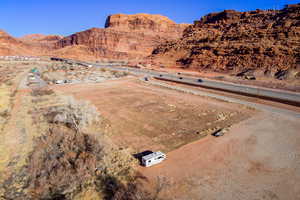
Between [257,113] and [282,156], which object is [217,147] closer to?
[282,156]

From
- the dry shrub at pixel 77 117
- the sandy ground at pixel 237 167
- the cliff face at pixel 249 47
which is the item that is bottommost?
the sandy ground at pixel 237 167

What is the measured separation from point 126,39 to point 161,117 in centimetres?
11150

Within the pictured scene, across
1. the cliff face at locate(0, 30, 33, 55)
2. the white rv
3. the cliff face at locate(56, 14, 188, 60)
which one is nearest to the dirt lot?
the white rv

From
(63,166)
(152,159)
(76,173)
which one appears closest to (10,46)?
(63,166)

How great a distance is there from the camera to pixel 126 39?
120 meters

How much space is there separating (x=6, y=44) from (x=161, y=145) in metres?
152

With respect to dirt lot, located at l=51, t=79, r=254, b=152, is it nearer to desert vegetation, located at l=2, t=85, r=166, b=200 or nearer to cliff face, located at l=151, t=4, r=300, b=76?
desert vegetation, located at l=2, t=85, r=166, b=200

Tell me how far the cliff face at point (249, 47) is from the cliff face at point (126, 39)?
41.3 m

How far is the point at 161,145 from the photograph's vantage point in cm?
1304

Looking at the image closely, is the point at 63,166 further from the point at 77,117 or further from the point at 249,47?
the point at 249,47

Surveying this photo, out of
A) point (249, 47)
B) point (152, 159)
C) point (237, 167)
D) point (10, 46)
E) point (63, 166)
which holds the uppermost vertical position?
point (10, 46)

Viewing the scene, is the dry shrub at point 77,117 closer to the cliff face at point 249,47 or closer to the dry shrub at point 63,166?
the dry shrub at point 63,166

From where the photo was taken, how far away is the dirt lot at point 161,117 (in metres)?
14.0

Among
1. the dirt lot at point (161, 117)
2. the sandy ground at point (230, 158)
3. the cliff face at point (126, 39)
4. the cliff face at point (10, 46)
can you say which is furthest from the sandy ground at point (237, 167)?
the cliff face at point (10, 46)
